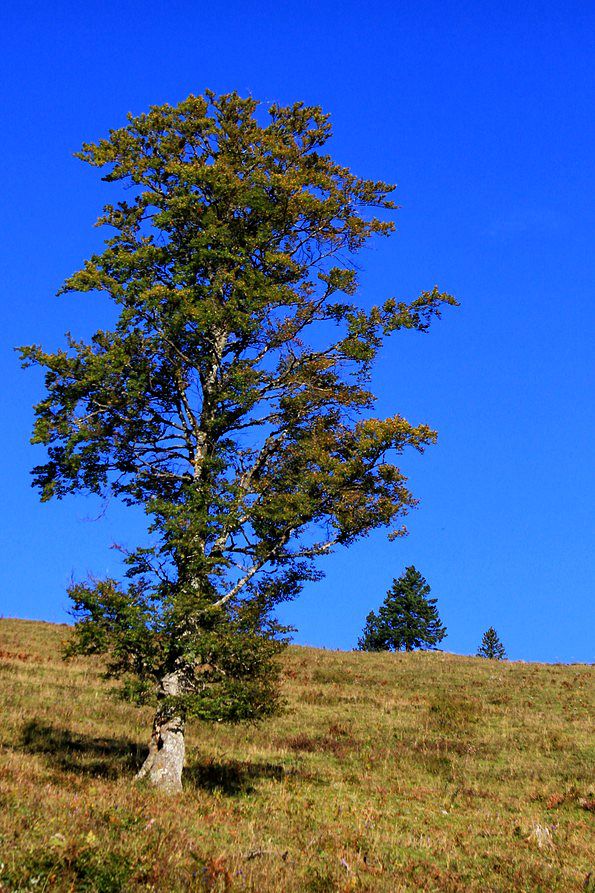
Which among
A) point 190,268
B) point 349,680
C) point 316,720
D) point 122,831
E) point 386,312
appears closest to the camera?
point 122,831

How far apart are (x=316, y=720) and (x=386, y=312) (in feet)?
51.0

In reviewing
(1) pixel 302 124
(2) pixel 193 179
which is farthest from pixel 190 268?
(1) pixel 302 124

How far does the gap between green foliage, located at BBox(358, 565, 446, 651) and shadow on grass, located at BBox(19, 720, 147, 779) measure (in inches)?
2036

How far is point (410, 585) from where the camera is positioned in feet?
234

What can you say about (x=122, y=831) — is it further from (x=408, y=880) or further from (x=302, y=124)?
(x=302, y=124)

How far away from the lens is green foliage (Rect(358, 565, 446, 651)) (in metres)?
69.3

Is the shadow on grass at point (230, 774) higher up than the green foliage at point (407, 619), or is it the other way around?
the green foliage at point (407, 619)

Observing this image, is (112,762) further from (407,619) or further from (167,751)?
(407,619)

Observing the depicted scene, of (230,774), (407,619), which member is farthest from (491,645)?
(230,774)

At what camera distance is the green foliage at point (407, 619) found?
6931 centimetres

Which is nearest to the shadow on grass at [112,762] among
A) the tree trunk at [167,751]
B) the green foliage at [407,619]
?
the tree trunk at [167,751]

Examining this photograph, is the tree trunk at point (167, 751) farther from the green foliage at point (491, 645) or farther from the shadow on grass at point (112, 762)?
the green foliage at point (491, 645)

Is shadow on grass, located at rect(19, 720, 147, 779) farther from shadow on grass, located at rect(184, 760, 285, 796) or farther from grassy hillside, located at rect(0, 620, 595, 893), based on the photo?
shadow on grass, located at rect(184, 760, 285, 796)

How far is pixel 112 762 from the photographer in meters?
16.7
